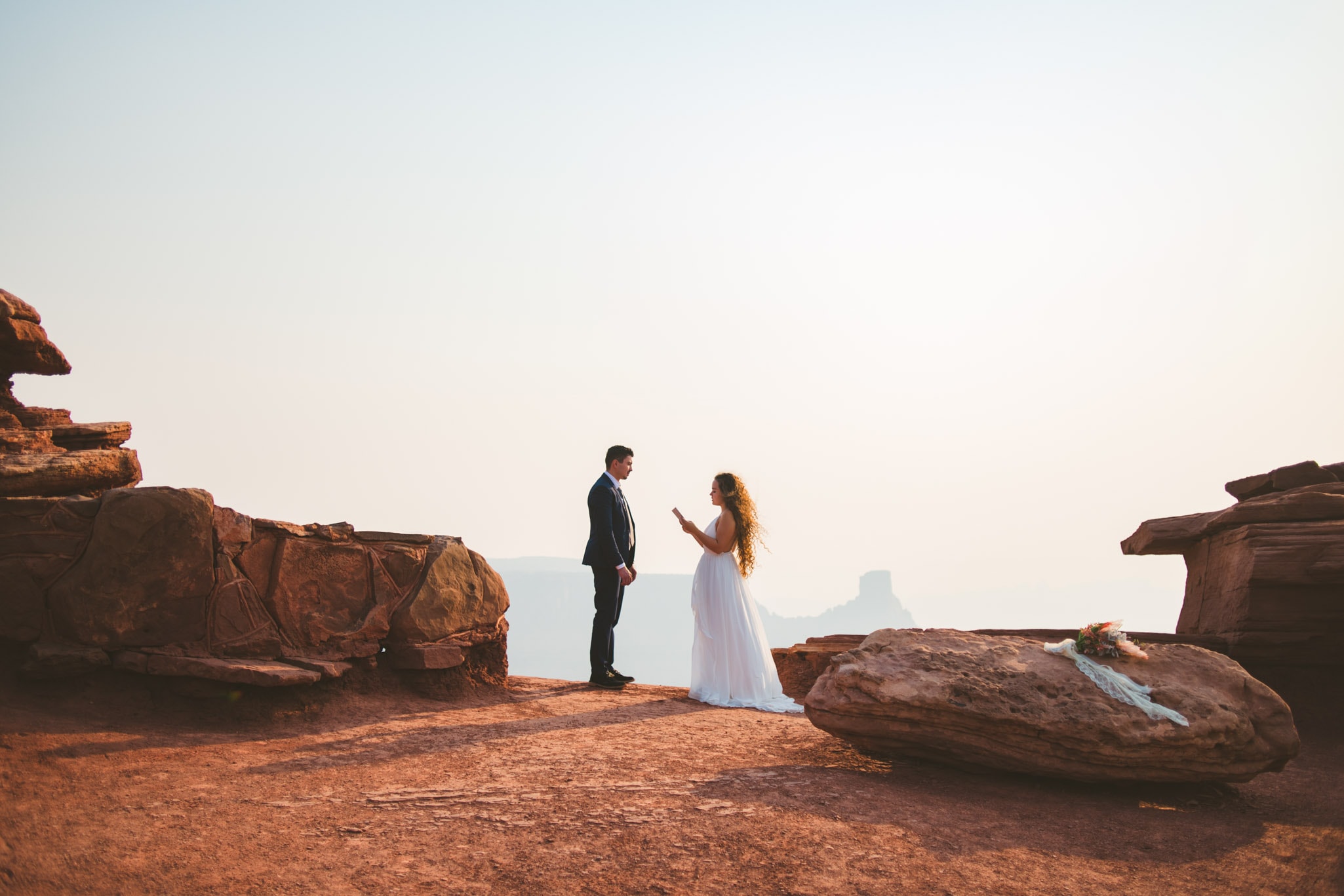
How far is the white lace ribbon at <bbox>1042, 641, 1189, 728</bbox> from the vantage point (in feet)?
17.7

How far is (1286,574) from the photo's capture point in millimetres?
7875

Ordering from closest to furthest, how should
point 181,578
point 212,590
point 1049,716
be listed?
point 1049,716
point 181,578
point 212,590

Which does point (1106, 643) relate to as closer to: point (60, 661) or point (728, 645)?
point (728, 645)

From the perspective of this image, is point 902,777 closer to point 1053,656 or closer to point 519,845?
point 1053,656

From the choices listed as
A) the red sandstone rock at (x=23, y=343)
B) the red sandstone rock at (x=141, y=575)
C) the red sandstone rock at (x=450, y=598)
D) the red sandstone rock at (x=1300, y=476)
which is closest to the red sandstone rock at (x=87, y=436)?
the red sandstone rock at (x=23, y=343)

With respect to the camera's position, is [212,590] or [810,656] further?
[810,656]

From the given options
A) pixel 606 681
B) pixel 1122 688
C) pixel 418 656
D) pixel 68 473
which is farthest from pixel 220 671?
pixel 1122 688

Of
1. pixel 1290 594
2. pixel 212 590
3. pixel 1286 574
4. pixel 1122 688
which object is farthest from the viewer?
pixel 1290 594

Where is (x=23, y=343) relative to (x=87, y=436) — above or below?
above

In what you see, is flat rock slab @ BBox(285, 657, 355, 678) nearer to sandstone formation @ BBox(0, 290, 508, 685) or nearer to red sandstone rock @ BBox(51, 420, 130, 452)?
sandstone formation @ BBox(0, 290, 508, 685)

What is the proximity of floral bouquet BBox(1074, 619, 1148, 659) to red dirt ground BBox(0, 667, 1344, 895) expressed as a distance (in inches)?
35.5

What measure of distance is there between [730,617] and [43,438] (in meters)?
6.61

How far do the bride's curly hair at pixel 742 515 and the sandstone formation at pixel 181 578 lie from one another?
2.61m

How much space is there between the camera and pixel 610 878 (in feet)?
12.4
